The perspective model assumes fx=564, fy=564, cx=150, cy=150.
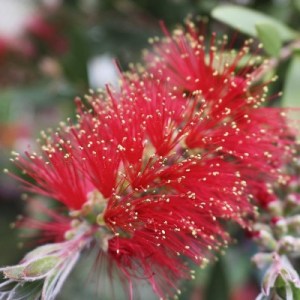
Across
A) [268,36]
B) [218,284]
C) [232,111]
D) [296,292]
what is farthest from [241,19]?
[218,284]

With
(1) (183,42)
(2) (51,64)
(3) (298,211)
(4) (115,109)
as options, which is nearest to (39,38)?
(2) (51,64)

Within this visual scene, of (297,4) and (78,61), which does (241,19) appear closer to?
(297,4)

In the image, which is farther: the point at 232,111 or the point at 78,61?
the point at 78,61

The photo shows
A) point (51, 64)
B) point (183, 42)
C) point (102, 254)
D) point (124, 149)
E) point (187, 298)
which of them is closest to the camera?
point (124, 149)

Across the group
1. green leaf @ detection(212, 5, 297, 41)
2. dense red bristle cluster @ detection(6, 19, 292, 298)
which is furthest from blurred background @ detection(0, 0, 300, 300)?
dense red bristle cluster @ detection(6, 19, 292, 298)

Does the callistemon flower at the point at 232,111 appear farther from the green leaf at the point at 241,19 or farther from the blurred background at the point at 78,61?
the blurred background at the point at 78,61

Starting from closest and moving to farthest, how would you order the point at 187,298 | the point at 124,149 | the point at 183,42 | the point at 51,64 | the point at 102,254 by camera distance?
1. the point at 124,149
2. the point at 102,254
3. the point at 183,42
4. the point at 187,298
5. the point at 51,64

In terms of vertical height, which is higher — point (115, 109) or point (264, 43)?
point (264, 43)

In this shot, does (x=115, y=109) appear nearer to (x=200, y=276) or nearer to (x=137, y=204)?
(x=137, y=204)

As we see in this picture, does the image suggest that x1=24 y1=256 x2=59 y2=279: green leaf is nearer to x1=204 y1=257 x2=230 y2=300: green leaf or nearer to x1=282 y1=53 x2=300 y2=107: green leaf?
x1=282 y1=53 x2=300 y2=107: green leaf
